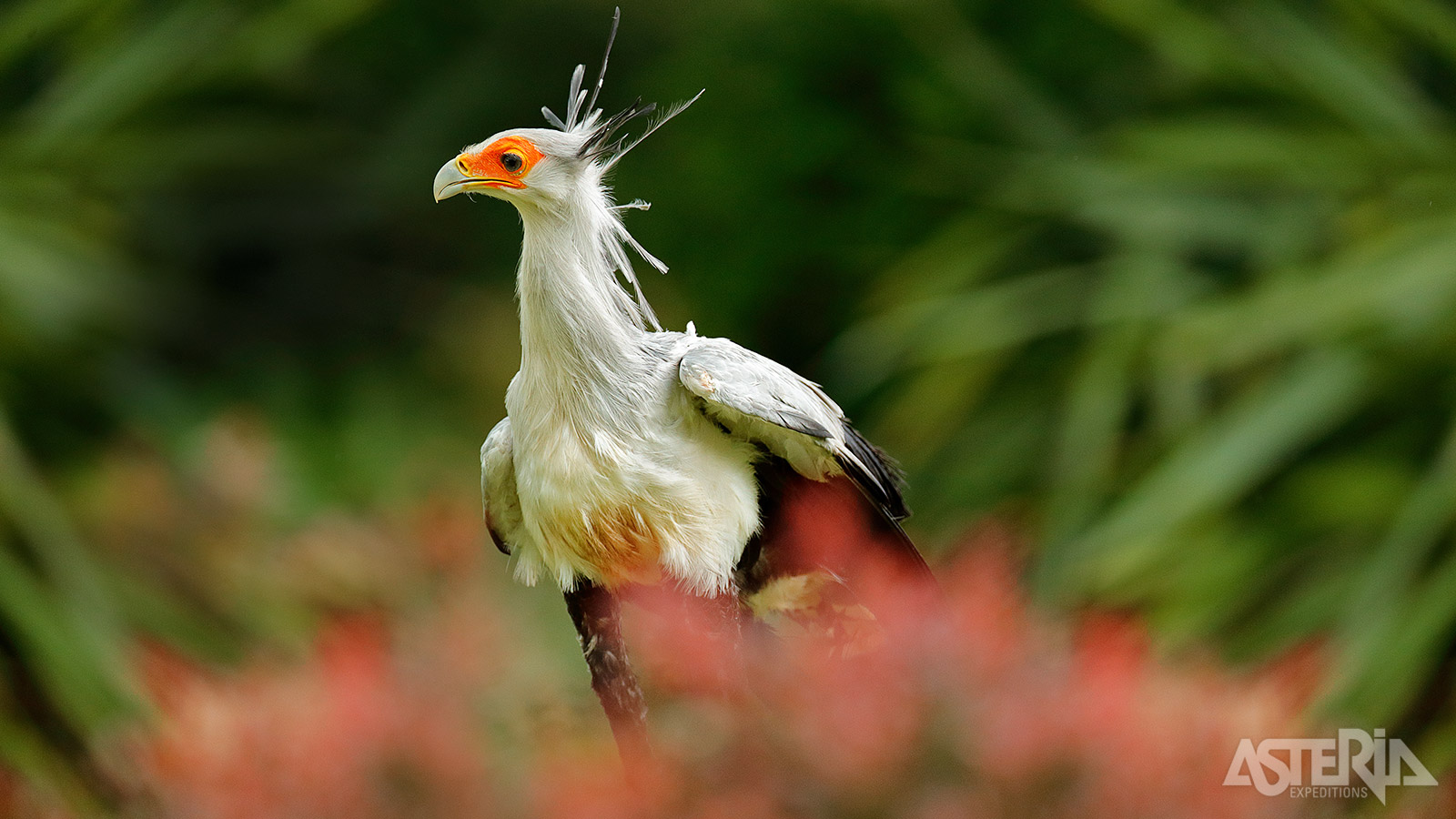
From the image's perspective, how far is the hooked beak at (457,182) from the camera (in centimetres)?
143

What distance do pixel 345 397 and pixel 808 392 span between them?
2.75 metres

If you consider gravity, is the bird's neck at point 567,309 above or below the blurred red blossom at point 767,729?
above

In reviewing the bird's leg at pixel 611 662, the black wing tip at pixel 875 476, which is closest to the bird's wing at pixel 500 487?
the bird's leg at pixel 611 662

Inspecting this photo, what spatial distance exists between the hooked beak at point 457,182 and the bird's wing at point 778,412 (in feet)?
0.95

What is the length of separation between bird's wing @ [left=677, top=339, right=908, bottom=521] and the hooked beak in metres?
0.29

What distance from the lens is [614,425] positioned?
1502 millimetres

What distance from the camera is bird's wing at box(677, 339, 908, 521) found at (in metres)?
1.49

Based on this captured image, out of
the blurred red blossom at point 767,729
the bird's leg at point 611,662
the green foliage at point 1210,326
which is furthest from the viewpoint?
the green foliage at point 1210,326

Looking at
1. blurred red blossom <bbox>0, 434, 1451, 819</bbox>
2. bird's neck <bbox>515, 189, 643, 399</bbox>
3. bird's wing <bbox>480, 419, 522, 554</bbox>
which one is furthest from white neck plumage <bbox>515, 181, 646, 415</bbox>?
blurred red blossom <bbox>0, 434, 1451, 819</bbox>

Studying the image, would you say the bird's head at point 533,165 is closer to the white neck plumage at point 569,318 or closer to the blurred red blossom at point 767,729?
the white neck plumage at point 569,318

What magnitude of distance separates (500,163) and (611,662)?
60 centimetres

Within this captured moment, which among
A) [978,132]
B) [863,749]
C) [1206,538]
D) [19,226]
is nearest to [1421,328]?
[1206,538]

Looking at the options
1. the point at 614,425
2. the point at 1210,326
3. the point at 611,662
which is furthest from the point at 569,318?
the point at 1210,326

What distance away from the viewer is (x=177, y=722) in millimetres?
1842
